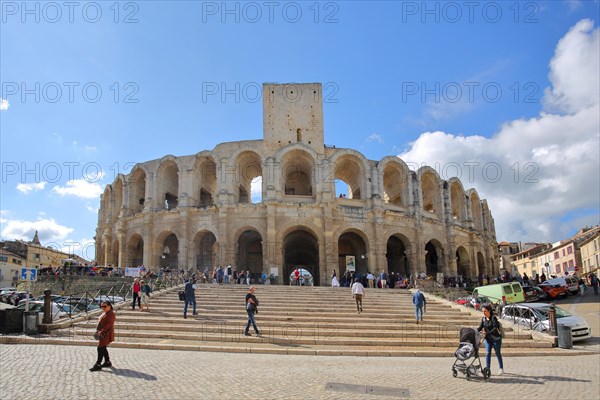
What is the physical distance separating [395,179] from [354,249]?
7101 mm

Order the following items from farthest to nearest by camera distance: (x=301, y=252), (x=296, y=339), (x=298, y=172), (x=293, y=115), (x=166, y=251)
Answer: (x=301, y=252)
(x=298, y=172)
(x=293, y=115)
(x=166, y=251)
(x=296, y=339)

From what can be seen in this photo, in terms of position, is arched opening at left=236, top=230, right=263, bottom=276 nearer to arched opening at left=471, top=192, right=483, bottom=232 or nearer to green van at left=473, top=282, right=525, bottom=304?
green van at left=473, top=282, right=525, bottom=304

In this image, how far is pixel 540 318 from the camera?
16.1 m

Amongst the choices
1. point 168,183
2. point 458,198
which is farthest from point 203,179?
point 458,198

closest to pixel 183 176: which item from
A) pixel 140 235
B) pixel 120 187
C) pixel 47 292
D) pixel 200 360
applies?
pixel 140 235

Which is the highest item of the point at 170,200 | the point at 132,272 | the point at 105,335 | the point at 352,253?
the point at 170,200

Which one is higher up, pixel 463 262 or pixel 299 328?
pixel 463 262

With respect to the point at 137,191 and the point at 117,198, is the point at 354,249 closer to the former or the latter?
the point at 137,191

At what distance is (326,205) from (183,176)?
441 inches

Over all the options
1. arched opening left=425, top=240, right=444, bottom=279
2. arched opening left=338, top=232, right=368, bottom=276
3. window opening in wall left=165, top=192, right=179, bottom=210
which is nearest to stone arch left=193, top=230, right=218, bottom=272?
window opening in wall left=165, top=192, right=179, bottom=210

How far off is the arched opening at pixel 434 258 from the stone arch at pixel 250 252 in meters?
13.3

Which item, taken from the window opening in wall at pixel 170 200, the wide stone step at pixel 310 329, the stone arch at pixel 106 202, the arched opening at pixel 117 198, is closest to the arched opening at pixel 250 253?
the window opening in wall at pixel 170 200

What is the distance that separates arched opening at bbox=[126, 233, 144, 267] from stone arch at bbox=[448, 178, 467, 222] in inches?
1039

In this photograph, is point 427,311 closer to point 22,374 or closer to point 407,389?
point 407,389
